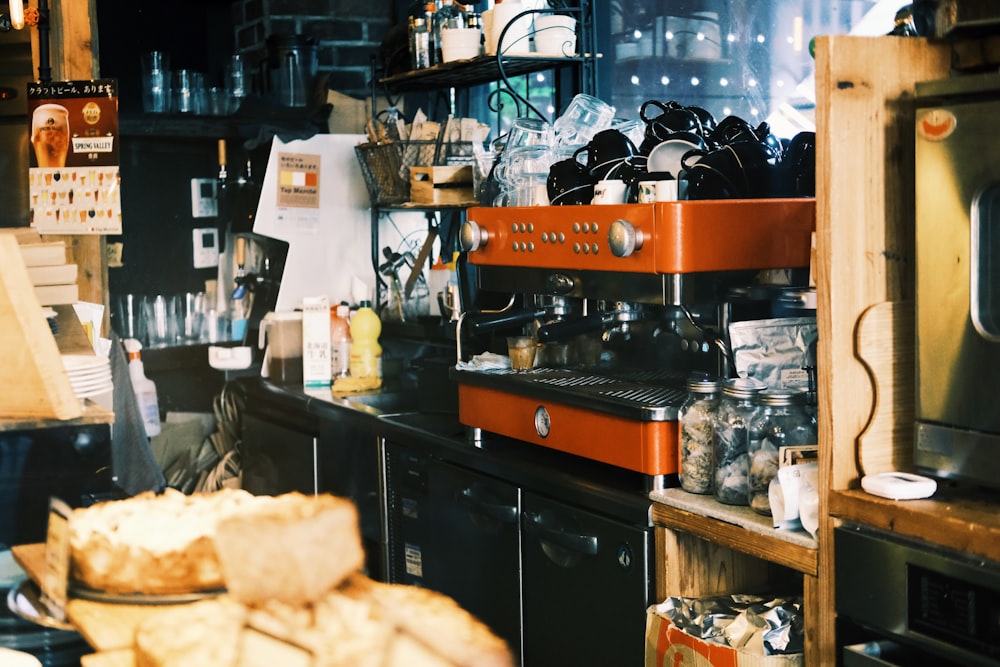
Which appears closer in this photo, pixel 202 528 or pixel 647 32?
pixel 202 528

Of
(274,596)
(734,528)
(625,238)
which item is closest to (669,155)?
(625,238)

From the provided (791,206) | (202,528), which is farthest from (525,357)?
(202,528)

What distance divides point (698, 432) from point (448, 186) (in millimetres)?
1635

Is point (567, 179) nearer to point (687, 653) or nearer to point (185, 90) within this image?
point (687, 653)

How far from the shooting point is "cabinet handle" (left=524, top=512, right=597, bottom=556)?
2264mm

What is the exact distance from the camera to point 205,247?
443cm

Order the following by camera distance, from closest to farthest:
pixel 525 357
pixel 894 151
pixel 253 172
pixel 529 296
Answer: pixel 894 151
pixel 525 357
pixel 529 296
pixel 253 172

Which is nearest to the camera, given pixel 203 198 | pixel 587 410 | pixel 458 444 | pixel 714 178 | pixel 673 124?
pixel 714 178

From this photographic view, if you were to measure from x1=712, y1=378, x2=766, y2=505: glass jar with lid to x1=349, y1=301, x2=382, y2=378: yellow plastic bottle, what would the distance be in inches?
72.1

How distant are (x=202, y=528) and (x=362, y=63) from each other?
335cm

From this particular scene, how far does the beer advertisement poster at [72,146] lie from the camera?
120 inches

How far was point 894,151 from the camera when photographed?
72.3 inches

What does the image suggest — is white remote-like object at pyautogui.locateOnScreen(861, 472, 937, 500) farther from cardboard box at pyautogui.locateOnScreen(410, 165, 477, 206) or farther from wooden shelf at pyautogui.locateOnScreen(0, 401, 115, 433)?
cardboard box at pyautogui.locateOnScreen(410, 165, 477, 206)

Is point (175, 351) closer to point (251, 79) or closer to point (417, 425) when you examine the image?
point (251, 79)
